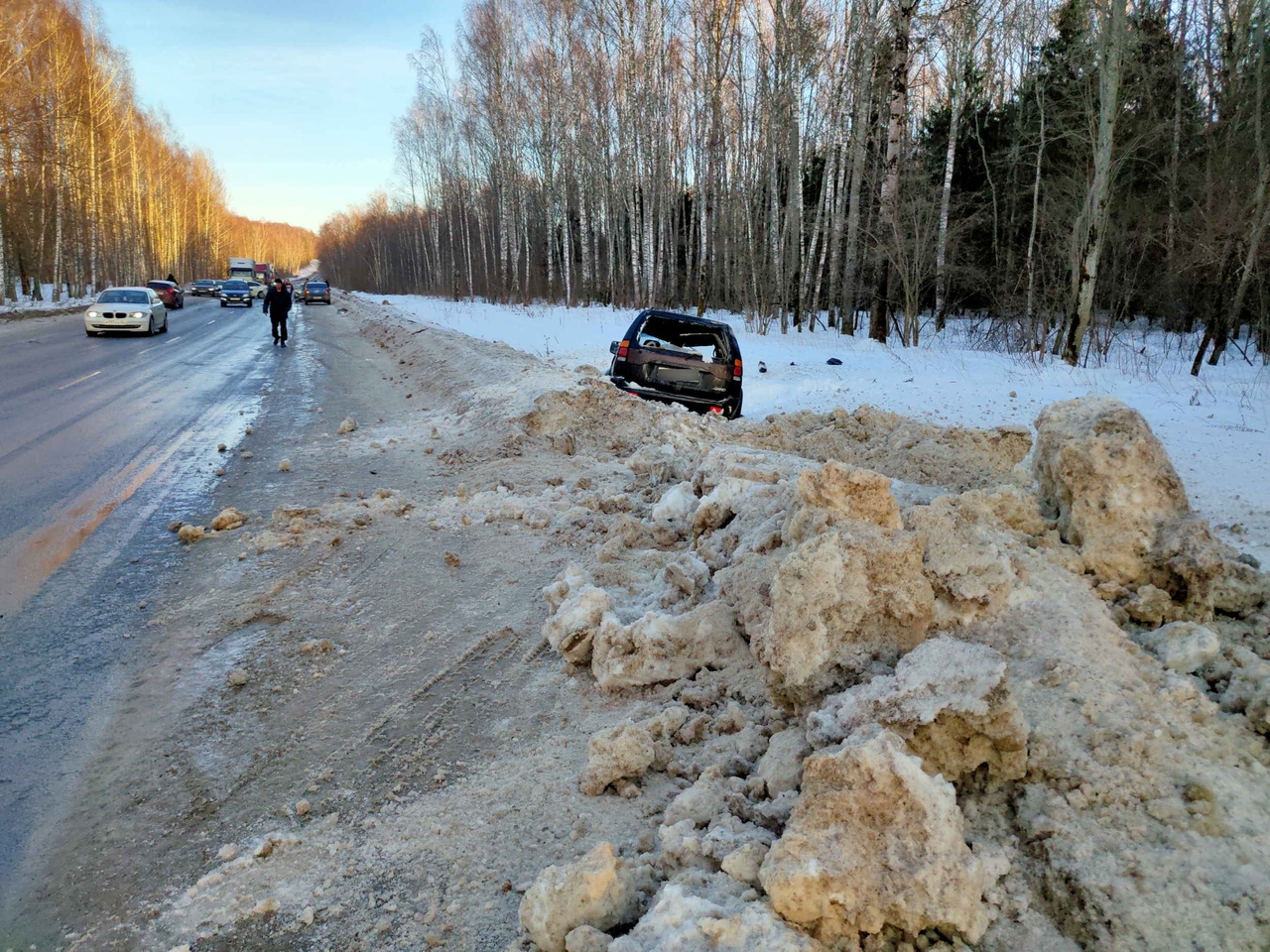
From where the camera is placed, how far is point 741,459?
6047 millimetres

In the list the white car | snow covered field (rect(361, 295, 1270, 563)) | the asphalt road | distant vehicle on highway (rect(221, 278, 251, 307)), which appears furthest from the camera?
distant vehicle on highway (rect(221, 278, 251, 307))

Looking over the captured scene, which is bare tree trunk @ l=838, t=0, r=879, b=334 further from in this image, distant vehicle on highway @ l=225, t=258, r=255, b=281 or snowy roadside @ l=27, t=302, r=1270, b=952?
distant vehicle on highway @ l=225, t=258, r=255, b=281

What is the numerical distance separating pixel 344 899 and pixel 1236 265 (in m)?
21.9

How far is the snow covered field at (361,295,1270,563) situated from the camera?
7340 millimetres

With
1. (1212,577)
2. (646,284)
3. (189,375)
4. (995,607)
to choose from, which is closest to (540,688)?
(995,607)

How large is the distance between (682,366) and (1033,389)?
5769 millimetres

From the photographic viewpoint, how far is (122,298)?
78.3 ft

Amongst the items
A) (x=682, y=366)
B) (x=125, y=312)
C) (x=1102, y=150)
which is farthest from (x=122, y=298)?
(x=1102, y=150)

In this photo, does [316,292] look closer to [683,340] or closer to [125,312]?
[125,312]

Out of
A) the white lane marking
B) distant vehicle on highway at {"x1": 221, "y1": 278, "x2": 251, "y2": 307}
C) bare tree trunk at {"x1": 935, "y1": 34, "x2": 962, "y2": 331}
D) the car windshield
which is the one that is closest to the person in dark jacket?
the car windshield

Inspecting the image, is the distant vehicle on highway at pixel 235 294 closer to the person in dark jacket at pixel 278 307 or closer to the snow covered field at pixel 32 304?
the snow covered field at pixel 32 304

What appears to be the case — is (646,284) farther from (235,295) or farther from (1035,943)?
(1035,943)

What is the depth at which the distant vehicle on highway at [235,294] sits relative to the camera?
45.1m

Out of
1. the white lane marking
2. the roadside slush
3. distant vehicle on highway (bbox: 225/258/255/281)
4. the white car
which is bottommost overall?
the roadside slush
